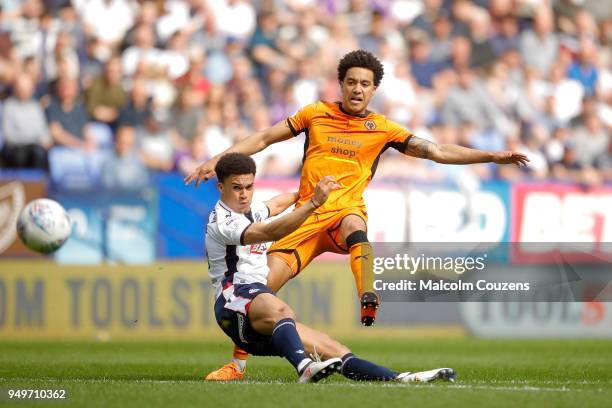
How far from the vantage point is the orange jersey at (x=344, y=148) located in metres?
9.69

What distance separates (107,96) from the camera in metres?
17.1

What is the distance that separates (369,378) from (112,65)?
1013 centimetres

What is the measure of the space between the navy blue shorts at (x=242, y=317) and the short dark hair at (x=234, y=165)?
2.84 ft

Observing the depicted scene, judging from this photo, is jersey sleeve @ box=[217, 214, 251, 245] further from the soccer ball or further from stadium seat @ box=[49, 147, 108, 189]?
stadium seat @ box=[49, 147, 108, 189]

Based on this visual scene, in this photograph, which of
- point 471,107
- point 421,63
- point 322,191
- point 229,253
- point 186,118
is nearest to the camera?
point 322,191

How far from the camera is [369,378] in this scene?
8.46 meters

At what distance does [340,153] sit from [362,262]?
1.20 metres

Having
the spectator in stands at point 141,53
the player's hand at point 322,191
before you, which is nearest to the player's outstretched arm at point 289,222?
the player's hand at point 322,191

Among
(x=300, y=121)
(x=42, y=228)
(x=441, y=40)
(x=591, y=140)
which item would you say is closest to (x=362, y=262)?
(x=300, y=121)

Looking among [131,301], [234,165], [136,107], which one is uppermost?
[136,107]

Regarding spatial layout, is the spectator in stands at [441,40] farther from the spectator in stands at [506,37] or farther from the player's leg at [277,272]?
the player's leg at [277,272]

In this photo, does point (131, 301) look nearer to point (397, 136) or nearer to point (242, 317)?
point (397, 136)

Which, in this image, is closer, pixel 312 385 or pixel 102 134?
pixel 312 385

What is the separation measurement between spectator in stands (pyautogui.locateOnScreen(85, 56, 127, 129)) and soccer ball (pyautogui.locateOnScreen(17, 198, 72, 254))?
18.0ft
